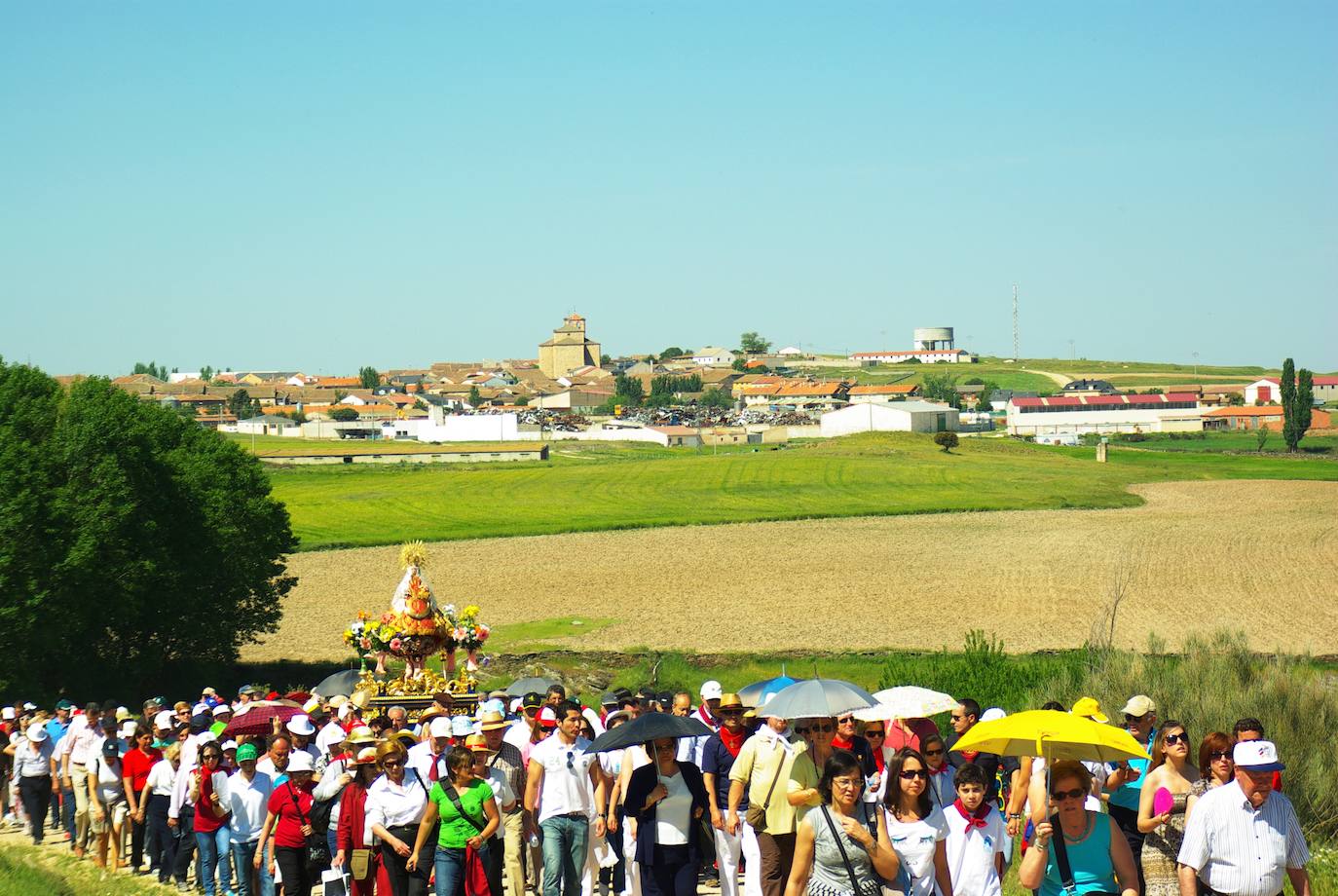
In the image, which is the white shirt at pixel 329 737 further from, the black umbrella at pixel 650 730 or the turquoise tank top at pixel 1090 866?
the turquoise tank top at pixel 1090 866

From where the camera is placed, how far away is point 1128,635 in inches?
1529

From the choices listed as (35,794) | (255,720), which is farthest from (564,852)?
(35,794)

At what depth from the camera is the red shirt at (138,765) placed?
54.9 ft

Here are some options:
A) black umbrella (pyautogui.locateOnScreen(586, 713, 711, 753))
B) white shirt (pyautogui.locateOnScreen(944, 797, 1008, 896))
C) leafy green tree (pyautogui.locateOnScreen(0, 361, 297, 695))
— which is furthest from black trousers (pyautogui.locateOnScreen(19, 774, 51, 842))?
white shirt (pyautogui.locateOnScreen(944, 797, 1008, 896))

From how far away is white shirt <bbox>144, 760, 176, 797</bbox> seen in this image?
16078mm

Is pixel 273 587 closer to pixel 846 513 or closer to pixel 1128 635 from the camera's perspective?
pixel 1128 635

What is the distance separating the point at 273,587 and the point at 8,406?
9.24m

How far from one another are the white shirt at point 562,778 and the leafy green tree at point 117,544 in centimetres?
2150

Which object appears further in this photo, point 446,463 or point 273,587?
point 446,463

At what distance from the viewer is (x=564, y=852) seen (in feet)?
43.1

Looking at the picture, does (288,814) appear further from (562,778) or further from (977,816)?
(977,816)

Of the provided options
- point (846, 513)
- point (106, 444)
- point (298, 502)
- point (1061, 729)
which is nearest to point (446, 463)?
point (298, 502)

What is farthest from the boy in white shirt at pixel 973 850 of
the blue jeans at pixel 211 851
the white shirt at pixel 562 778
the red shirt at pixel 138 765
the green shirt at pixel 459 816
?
the red shirt at pixel 138 765

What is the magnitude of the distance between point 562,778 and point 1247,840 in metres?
5.70
